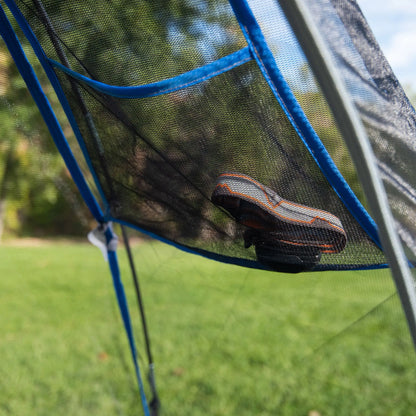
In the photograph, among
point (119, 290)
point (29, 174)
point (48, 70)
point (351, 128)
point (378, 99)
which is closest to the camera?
point (351, 128)

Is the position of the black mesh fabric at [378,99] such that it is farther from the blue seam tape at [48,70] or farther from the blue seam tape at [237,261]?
the blue seam tape at [48,70]

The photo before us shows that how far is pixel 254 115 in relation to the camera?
1091 mm

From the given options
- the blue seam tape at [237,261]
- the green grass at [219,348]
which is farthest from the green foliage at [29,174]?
the green grass at [219,348]

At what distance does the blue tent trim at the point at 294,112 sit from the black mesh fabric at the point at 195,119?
0.02 metres

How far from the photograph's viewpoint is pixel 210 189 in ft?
4.38

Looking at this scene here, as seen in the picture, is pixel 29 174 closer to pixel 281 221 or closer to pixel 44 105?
pixel 44 105

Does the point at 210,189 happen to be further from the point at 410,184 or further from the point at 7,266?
the point at 7,266

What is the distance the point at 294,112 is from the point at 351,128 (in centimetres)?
25

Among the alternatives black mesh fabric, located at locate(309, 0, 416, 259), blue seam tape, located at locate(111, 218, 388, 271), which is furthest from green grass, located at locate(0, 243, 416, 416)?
black mesh fabric, located at locate(309, 0, 416, 259)

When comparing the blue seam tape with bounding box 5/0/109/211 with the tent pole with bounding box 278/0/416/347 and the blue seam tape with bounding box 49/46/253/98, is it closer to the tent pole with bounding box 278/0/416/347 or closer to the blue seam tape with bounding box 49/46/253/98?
the blue seam tape with bounding box 49/46/253/98

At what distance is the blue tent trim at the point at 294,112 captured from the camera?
0.95m

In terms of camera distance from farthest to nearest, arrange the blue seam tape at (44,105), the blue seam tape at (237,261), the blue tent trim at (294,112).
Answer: the blue seam tape at (44,105) < the blue seam tape at (237,261) < the blue tent trim at (294,112)

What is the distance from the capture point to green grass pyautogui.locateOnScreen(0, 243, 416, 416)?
213 centimetres

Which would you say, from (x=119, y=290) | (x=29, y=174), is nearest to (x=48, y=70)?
(x=119, y=290)
